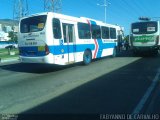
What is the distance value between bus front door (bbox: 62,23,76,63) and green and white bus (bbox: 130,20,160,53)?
9.39 m

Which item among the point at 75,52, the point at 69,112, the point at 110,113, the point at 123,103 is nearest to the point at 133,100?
the point at 123,103

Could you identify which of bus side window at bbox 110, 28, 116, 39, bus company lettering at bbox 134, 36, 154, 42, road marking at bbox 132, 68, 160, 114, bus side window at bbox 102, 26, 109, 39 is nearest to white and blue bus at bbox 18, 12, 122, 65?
bus side window at bbox 102, 26, 109, 39

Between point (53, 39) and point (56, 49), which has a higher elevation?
point (53, 39)

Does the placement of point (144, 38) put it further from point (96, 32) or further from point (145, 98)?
point (145, 98)

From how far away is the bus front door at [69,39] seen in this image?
15023 millimetres

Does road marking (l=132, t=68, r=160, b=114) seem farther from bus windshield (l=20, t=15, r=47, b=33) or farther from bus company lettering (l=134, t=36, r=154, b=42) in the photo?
bus company lettering (l=134, t=36, r=154, b=42)

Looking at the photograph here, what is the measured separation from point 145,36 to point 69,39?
9.99 metres

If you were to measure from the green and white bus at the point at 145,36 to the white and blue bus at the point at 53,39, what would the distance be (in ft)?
23.8

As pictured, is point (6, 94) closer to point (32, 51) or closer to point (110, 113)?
point (110, 113)

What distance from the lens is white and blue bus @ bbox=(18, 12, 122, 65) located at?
13766mm

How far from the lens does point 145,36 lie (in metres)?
23.4

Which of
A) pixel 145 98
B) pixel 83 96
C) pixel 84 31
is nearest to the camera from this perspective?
pixel 145 98

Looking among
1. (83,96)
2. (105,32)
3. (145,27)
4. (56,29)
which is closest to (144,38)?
(145,27)

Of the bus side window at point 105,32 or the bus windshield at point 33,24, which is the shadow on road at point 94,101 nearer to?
the bus windshield at point 33,24
